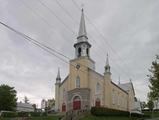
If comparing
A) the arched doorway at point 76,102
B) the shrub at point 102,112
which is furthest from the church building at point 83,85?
the shrub at point 102,112

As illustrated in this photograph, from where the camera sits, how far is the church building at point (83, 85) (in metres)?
50.8

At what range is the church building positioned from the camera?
50781 millimetres

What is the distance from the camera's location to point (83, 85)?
51531mm

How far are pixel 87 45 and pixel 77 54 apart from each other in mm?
2793

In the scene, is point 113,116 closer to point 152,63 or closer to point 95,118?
point 95,118

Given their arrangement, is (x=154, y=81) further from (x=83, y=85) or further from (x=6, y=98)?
(x=6, y=98)

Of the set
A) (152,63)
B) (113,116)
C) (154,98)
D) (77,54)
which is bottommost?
(113,116)

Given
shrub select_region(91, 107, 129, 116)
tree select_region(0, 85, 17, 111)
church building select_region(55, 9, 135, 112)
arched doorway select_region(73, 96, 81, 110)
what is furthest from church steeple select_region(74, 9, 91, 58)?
tree select_region(0, 85, 17, 111)

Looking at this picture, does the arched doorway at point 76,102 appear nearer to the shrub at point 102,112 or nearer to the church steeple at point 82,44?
the shrub at point 102,112

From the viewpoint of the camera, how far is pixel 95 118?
37625mm

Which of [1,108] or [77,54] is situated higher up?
[77,54]

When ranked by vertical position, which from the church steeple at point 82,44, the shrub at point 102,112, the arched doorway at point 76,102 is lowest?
the shrub at point 102,112

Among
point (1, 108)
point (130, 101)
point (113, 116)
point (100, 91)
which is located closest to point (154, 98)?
point (113, 116)

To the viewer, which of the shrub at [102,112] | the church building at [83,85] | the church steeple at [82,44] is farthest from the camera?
the church steeple at [82,44]
